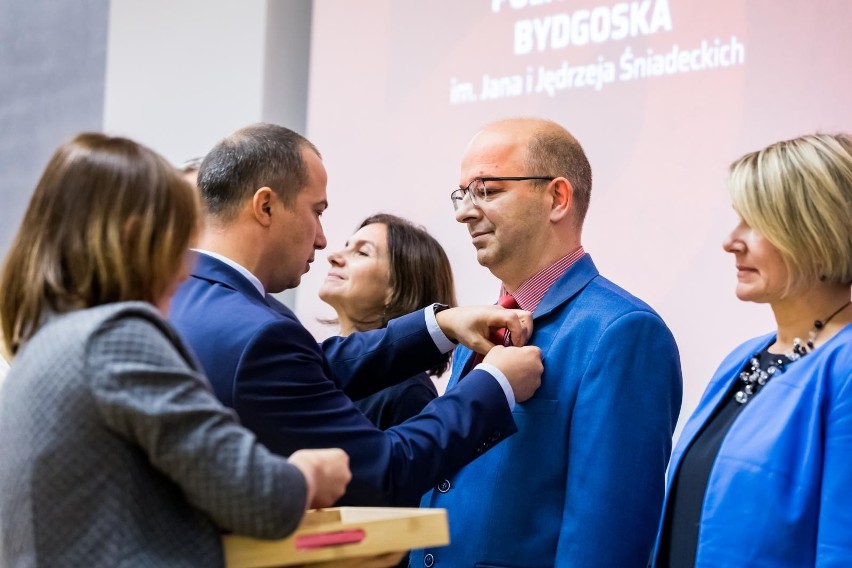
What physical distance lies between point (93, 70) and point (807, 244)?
14.2ft

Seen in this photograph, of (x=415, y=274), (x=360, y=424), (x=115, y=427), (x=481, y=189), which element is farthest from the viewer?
(x=415, y=274)

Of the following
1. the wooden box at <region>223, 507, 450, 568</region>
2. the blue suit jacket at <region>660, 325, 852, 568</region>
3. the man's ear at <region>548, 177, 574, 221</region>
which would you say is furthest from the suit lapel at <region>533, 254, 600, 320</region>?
the wooden box at <region>223, 507, 450, 568</region>

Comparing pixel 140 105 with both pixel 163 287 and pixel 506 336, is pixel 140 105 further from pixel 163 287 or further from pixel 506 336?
pixel 163 287

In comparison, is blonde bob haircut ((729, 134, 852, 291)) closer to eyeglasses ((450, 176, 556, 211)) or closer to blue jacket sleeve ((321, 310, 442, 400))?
eyeglasses ((450, 176, 556, 211))

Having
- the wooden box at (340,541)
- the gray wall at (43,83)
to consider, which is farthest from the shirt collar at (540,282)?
the gray wall at (43,83)

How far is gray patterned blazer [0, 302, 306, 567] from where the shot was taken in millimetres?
1213

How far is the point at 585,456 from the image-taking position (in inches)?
79.4

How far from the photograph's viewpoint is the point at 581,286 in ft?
7.24

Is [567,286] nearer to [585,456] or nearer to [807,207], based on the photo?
[585,456]

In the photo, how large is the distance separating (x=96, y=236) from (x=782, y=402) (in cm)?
116

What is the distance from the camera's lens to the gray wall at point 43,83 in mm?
5398

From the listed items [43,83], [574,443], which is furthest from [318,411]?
[43,83]

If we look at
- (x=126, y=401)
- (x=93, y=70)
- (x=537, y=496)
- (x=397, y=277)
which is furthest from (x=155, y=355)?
(x=93, y=70)

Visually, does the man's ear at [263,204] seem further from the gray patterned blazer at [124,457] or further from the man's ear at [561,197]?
the gray patterned blazer at [124,457]
